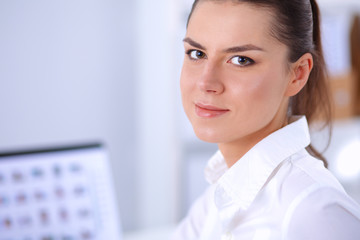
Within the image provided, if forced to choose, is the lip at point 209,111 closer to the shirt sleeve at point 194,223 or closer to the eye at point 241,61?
the eye at point 241,61

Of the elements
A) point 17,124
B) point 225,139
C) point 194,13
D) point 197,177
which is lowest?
point 197,177

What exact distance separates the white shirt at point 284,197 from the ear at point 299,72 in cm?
6

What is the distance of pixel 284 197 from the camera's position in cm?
63

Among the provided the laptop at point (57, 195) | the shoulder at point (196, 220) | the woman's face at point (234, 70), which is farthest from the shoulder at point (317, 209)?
the laptop at point (57, 195)

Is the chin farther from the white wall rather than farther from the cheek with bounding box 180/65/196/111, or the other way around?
the white wall

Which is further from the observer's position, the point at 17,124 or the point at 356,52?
the point at 356,52

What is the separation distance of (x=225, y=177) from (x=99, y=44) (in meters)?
1.10

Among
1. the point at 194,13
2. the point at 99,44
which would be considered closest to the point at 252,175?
the point at 194,13

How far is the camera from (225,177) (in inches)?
29.6

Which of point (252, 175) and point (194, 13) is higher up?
point (194, 13)

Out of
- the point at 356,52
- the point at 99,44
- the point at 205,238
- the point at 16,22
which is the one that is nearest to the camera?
the point at 205,238

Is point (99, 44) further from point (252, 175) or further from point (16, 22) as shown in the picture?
point (252, 175)

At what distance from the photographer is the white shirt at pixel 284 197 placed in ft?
1.89

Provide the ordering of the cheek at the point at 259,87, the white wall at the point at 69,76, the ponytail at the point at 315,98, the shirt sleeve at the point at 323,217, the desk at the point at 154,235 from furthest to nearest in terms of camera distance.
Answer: the white wall at the point at 69,76 < the desk at the point at 154,235 < the ponytail at the point at 315,98 < the cheek at the point at 259,87 < the shirt sleeve at the point at 323,217
